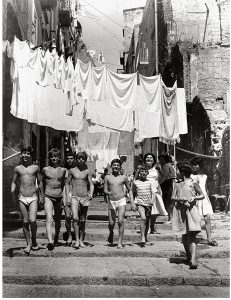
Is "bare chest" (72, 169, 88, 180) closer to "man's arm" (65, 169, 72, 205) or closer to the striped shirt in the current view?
"man's arm" (65, 169, 72, 205)

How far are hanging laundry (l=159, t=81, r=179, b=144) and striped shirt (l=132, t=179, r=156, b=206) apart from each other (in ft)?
9.72

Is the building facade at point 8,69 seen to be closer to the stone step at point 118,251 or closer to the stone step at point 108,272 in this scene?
the stone step at point 118,251

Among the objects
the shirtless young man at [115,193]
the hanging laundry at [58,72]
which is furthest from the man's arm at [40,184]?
the hanging laundry at [58,72]

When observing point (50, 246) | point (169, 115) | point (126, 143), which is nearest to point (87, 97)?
point (169, 115)

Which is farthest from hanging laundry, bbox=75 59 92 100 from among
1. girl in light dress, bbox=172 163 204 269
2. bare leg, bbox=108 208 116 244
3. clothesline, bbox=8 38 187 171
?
girl in light dress, bbox=172 163 204 269

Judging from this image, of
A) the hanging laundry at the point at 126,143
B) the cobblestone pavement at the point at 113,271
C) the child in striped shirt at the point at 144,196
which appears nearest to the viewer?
the cobblestone pavement at the point at 113,271

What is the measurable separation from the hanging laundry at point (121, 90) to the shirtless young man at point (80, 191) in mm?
2861

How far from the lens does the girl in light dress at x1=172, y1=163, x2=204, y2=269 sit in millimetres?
5719

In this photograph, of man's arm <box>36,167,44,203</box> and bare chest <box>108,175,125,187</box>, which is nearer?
man's arm <box>36,167,44,203</box>

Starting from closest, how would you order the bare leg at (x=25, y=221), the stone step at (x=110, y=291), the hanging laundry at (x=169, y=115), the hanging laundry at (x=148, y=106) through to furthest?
the stone step at (x=110, y=291), the bare leg at (x=25, y=221), the hanging laundry at (x=148, y=106), the hanging laundry at (x=169, y=115)

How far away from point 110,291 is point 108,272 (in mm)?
507

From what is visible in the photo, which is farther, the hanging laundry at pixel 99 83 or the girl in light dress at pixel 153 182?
the hanging laundry at pixel 99 83

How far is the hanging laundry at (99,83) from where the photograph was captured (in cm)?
911

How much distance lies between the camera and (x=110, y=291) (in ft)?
15.8
